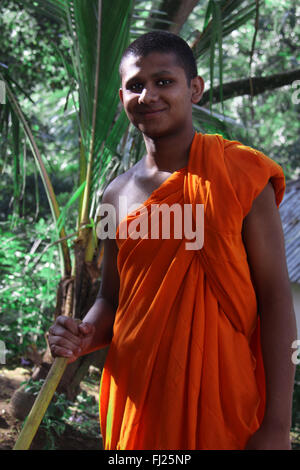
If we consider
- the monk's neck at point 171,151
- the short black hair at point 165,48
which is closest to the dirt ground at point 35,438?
the monk's neck at point 171,151

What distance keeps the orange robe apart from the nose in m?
0.22

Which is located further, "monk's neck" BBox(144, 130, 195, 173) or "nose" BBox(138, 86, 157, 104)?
"monk's neck" BBox(144, 130, 195, 173)

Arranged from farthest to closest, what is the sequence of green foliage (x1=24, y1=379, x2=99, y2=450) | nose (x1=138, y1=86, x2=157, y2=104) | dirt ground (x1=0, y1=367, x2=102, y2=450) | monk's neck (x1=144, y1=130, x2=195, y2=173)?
dirt ground (x1=0, y1=367, x2=102, y2=450)
green foliage (x1=24, y1=379, x2=99, y2=450)
monk's neck (x1=144, y1=130, x2=195, y2=173)
nose (x1=138, y1=86, x2=157, y2=104)

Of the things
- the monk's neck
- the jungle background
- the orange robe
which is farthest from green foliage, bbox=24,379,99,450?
the monk's neck

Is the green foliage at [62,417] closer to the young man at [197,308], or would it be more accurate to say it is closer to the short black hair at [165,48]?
the young man at [197,308]

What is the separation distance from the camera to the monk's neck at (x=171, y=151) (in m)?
1.79

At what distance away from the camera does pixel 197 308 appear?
154 cm

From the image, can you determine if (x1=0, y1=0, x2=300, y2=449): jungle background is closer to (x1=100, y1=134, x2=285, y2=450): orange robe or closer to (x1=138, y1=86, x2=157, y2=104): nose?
(x1=138, y1=86, x2=157, y2=104): nose

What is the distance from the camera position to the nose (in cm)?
169

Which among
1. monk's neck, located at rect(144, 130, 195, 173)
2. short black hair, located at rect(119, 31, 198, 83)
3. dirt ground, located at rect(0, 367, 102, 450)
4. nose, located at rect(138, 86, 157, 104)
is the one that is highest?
short black hair, located at rect(119, 31, 198, 83)

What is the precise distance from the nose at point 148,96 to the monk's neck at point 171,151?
A: 0.49 feet

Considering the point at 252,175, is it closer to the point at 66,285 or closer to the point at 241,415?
the point at 241,415

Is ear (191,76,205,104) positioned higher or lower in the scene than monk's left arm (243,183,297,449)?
higher

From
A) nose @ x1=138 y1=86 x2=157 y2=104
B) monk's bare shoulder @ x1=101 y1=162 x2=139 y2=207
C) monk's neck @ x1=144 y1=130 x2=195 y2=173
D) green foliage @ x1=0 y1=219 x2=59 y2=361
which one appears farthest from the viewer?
green foliage @ x1=0 y1=219 x2=59 y2=361
